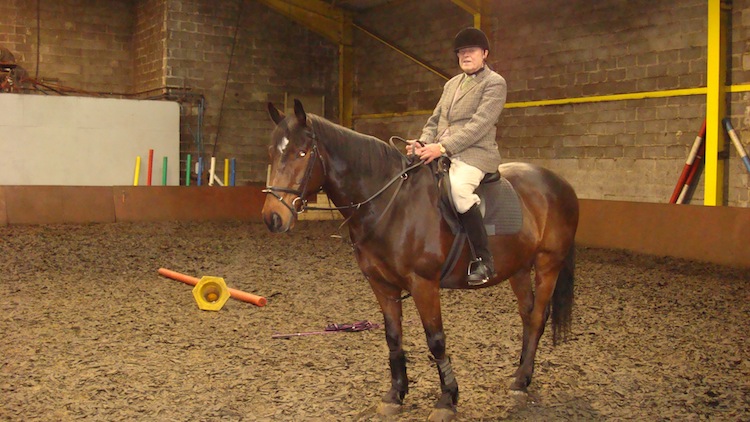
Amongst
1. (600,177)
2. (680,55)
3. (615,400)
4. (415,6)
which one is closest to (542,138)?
(600,177)

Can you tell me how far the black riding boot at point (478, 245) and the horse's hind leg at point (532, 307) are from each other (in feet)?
1.92

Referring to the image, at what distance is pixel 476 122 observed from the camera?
3.16m

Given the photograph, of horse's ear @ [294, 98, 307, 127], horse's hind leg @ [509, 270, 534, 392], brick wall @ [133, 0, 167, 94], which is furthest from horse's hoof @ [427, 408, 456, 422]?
brick wall @ [133, 0, 167, 94]

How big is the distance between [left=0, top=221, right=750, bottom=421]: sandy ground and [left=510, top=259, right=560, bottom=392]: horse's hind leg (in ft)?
0.55

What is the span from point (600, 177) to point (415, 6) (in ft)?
17.3

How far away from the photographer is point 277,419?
309 centimetres

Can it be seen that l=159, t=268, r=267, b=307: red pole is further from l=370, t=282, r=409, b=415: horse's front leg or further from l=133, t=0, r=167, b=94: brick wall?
l=133, t=0, r=167, b=94: brick wall

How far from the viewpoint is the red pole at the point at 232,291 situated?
5426 millimetres

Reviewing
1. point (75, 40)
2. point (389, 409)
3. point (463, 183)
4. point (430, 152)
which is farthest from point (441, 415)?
point (75, 40)

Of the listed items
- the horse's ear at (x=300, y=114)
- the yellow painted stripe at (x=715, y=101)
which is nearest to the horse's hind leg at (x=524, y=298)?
the horse's ear at (x=300, y=114)

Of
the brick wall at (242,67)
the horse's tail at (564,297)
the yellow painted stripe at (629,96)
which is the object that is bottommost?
the horse's tail at (564,297)

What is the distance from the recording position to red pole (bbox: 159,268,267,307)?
17.8ft

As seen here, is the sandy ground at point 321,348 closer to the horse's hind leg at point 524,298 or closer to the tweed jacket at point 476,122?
the horse's hind leg at point 524,298

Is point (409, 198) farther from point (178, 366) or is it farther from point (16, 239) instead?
point (16, 239)
